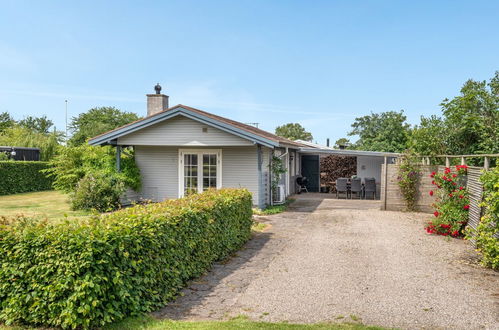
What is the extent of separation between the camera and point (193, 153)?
48.6 feet

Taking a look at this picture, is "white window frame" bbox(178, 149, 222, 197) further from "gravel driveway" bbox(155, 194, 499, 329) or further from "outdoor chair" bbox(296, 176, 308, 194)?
"outdoor chair" bbox(296, 176, 308, 194)

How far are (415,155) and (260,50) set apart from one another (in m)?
8.09

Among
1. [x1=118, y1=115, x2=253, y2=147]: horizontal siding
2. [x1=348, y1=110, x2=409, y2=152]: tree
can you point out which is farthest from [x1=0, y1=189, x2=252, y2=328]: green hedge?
[x1=348, y1=110, x2=409, y2=152]: tree

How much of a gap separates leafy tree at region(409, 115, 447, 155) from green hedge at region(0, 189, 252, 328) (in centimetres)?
1196

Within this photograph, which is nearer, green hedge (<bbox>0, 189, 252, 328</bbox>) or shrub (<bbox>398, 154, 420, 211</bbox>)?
green hedge (<bbox>0, 189, 252, 328</bbox>)

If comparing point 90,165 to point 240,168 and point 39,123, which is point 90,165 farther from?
point 39,123

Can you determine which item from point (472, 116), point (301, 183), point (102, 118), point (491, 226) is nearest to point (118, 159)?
point (301, 183)

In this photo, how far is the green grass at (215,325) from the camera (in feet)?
13.8

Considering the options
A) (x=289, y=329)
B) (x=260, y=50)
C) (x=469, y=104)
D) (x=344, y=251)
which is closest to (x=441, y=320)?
(x=289, y=329)

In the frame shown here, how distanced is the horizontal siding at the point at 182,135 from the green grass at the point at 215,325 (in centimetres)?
928

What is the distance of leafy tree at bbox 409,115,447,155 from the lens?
14.3m

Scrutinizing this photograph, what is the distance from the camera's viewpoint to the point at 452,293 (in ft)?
17.8

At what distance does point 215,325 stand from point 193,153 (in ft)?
35.8

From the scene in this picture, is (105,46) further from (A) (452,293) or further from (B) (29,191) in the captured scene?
(A) (452,293)
